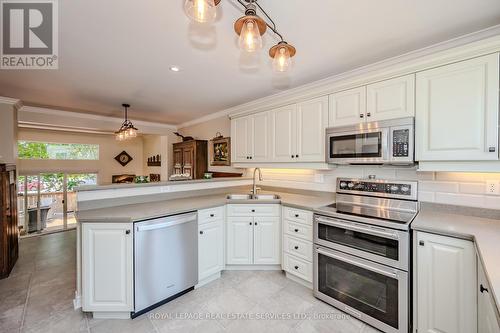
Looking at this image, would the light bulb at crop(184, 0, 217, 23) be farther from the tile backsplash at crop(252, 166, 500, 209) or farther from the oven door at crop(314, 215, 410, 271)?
the tile backsplash at crop(252, 166, 500, 209)

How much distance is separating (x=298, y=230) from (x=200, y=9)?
2273mm

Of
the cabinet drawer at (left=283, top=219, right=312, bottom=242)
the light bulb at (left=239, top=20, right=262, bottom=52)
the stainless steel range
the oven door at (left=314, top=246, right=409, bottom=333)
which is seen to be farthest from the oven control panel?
the light bulb at (left=239, top=20, right=262, bottom=52)

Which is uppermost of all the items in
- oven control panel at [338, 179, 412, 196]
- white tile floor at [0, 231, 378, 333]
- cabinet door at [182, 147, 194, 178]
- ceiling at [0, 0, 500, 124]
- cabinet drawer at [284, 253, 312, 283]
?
ceiling at [0, 0, 500, 124]

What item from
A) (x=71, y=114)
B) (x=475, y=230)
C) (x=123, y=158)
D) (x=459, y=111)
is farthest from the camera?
(x=123, y=158)

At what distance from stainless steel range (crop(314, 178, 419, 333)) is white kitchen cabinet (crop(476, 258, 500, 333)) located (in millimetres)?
387

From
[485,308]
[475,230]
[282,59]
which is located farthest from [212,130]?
[485,308]

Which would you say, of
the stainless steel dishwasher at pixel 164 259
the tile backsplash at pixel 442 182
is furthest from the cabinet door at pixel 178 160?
the tile backsplash at pixel 442 182

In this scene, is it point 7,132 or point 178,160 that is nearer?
point 7,132

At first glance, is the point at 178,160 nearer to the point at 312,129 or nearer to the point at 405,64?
the point at 312,129

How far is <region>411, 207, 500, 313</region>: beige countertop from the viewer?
1.05 m

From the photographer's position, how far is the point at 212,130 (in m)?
4.61

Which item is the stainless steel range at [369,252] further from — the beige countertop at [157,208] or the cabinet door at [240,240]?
the cabinet door at [240,240]

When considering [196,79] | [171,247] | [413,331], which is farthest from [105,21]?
[413,331]

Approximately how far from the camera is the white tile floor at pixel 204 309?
6.20 ft
